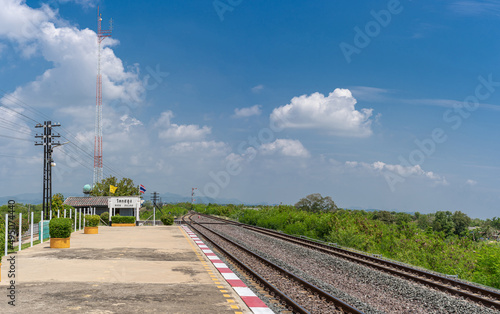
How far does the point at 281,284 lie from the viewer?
1201 cm

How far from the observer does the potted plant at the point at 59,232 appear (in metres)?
19.1

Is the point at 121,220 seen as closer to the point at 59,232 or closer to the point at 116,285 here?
the point at 59,232

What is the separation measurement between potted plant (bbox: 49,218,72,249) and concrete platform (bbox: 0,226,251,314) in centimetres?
205

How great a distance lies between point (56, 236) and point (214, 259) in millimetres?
8503

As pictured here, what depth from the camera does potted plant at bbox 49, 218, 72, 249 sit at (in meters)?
19.1

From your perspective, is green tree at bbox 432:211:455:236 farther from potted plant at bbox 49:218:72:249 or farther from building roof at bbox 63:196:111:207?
building roof at bbox 63:196:111:207

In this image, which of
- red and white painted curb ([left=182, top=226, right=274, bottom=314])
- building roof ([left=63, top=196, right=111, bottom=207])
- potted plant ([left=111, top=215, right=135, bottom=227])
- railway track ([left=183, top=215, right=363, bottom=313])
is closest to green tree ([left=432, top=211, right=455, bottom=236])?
potted plant ([left=111, top=215, right=135, bottom=227])

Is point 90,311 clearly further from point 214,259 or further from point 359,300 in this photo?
point 214,259

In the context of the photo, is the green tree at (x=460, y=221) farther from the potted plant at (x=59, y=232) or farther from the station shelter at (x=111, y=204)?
the potted plant at (x=59, y=232)

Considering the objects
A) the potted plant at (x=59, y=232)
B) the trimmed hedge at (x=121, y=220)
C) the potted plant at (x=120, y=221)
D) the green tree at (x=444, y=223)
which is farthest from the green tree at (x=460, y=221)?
the potted plant at (x=59, y=232)

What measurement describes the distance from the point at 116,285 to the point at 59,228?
1026 cm

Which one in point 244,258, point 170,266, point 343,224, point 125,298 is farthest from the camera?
point 343,224

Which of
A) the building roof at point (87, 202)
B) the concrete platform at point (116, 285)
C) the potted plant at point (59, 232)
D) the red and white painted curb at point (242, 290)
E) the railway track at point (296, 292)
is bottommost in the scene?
the railway track at point (296, 292)

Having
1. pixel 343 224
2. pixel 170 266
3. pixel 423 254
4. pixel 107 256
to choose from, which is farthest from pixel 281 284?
pixel 343 224
